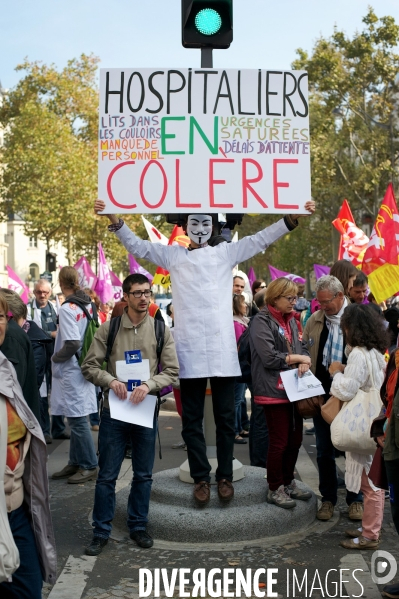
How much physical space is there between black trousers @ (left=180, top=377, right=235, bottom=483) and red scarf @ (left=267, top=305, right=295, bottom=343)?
22.1 inches

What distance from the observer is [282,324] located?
6.20 metres

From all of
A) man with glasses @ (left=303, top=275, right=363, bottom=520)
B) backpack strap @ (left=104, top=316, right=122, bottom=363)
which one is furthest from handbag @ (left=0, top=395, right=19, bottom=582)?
man with glasses @ (left=303, top=275, right=363, bottom=520)

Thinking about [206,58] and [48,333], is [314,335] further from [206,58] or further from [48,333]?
[48,333]

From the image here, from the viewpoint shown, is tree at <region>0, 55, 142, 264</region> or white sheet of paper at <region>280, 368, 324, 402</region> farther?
tree at <region>0, 55, 142, 264</region>

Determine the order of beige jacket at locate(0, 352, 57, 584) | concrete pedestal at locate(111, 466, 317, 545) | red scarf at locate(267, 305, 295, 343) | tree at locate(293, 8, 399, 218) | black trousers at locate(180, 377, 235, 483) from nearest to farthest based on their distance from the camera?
beige jacket at locate(0, 352, 57, 584) → concrete pedestal at locate(111, 466, 317, 545) → black trousers at locate(180, 377, 235, 483) → red scarf at locate(267, 305, 295, 343) → tree at locate(293, 8, 399, 218)

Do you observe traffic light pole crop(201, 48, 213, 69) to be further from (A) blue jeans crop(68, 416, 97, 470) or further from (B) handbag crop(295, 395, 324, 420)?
(A) blue jeans crop(68, 416, 97, 470)

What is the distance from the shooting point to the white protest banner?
20.4 feet

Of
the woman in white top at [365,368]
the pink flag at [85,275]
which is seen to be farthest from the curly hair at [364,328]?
the pink flag at [85,275]

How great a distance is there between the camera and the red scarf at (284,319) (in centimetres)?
619

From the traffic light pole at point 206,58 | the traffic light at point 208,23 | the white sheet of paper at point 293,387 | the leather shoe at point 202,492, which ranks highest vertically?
the traffic light at point 208,23

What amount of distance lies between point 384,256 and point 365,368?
525 cm

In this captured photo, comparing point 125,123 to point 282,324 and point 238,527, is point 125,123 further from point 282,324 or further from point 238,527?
point 238,527

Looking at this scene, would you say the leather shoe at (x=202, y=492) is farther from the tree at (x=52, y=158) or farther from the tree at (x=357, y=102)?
the tree at (x=52, y=158)

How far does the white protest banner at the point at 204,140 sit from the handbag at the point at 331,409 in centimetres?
145
